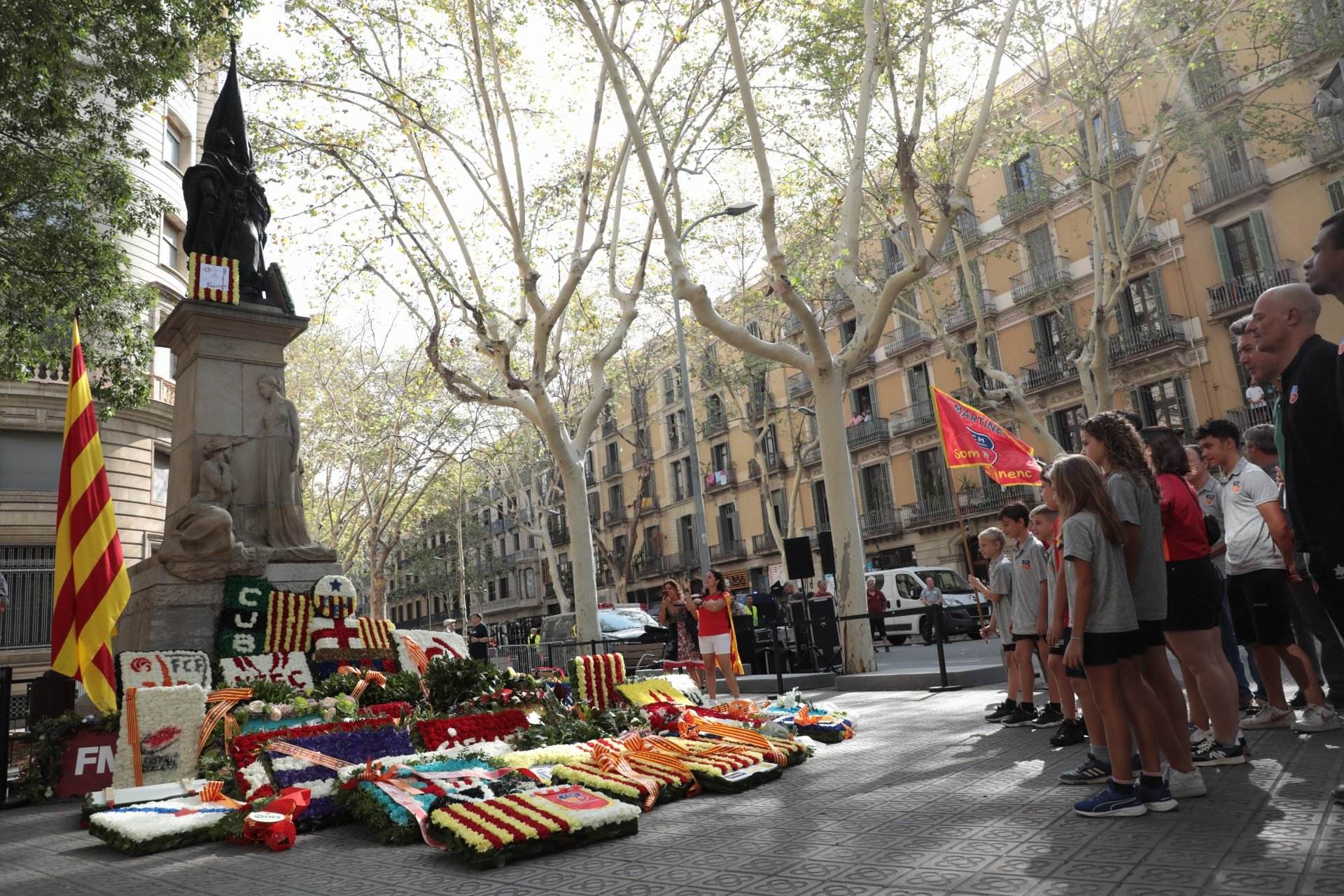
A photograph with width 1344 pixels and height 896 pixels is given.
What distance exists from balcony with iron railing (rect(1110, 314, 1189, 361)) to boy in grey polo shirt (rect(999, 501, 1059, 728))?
932 inches

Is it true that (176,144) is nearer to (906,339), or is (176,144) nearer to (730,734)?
(906,339)

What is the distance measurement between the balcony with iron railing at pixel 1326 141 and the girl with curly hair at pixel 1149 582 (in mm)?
23399

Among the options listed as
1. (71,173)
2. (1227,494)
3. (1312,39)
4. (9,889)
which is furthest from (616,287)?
(1312,39)

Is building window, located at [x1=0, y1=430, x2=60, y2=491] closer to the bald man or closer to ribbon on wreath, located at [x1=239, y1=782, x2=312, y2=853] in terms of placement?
ribbon on wreath, located at [x1=239, y1=782, x2=312, y2=853]

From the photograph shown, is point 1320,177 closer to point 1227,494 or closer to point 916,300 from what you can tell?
point 916,300

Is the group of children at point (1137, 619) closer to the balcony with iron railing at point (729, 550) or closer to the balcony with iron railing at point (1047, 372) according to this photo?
the balcony with iron railing at point (1047, 372)

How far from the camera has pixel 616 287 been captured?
55.3 feet

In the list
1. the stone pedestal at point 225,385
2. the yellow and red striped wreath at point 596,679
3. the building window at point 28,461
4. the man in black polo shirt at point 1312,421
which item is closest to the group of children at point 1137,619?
the man in black polo shirt at point 1312,421

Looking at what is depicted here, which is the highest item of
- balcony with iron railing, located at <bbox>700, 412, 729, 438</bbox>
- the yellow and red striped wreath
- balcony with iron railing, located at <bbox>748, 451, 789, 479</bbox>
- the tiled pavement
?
balcony with iron railing, located at <bbox>700, 412, 729, 438</bbox>

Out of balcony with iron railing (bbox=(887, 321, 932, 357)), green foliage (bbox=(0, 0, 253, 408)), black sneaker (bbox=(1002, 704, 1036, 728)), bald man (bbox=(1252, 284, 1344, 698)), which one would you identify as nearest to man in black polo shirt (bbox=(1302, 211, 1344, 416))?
Result: bald man (bbox=(1252, 284, 1344, 698))

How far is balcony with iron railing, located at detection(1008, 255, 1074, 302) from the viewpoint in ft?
102

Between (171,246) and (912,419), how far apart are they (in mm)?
26029

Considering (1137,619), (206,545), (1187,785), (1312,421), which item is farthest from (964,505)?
(1312,421)

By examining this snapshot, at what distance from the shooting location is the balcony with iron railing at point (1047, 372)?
30.7 metres
